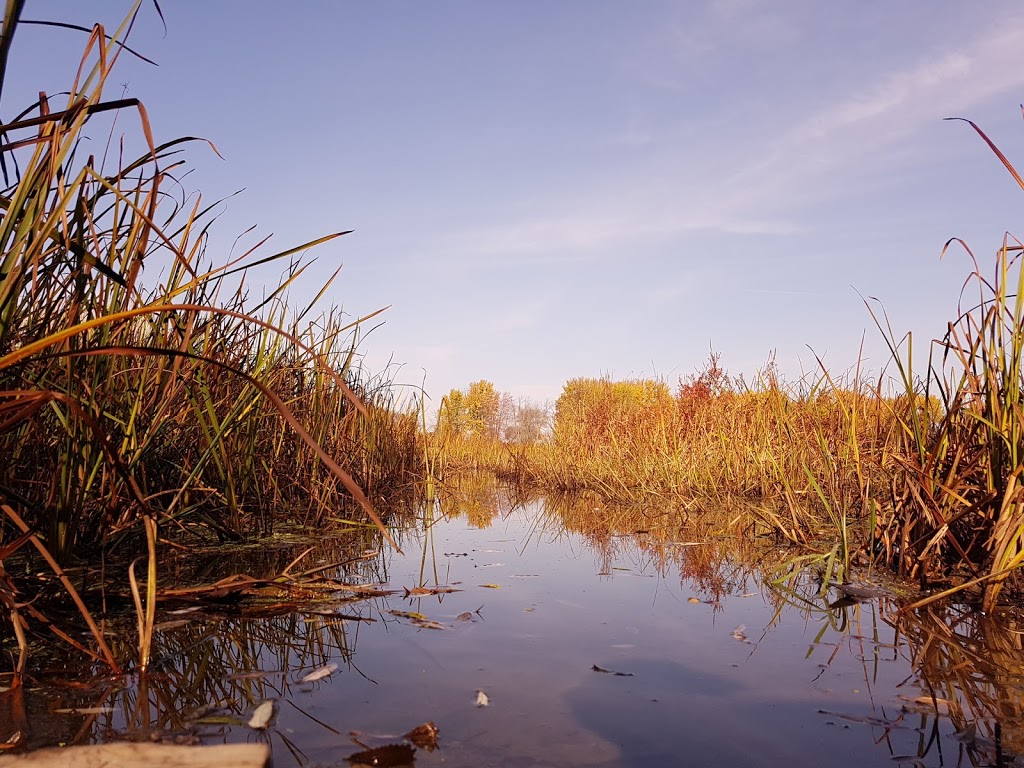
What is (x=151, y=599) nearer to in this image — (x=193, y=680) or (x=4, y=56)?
(x=193, y=680)

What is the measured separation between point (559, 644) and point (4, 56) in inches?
68.6

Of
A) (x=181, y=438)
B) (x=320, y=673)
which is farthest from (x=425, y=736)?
(x=181, y=438)

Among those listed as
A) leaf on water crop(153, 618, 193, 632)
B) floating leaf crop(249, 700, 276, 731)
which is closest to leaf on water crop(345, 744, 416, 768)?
floating leaf crop(249, 700, 276, 731)

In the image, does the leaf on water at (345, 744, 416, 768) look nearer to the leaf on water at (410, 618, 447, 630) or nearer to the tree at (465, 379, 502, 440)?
the leaf on water at (410, 618, 447, 630)

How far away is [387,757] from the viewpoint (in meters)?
1.08

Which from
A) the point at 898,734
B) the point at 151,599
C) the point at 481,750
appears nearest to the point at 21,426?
the point at 151,599

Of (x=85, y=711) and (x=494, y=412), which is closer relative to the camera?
(x=85, y=711)

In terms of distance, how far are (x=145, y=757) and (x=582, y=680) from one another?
0.92 meters

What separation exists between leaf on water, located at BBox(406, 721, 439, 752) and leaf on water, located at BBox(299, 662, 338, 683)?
0.34 m

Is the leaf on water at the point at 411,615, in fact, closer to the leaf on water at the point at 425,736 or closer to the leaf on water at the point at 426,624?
the leaf on water at the point at 426,624

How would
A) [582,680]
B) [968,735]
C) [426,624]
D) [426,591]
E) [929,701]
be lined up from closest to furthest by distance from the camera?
[968,735] → [929,701] → [582,680] → [426,624] → [426,591]

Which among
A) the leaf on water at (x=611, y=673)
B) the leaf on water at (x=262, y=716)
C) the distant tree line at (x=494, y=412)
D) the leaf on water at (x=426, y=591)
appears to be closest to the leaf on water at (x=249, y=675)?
the leaf on water at (x=262, y=716)

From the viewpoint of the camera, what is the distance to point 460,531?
14.2ft

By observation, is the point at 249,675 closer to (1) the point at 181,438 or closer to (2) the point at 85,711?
(2) the point at 85,711
